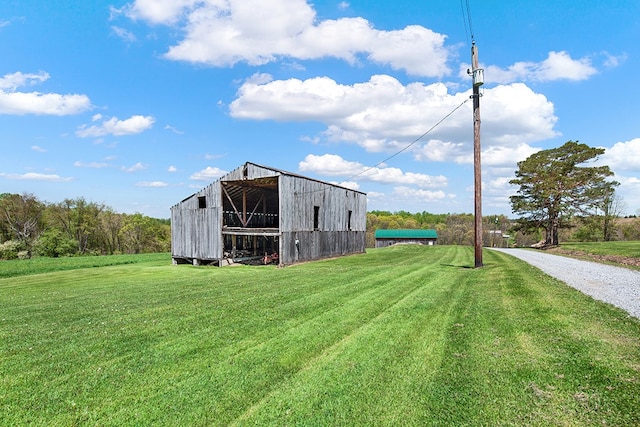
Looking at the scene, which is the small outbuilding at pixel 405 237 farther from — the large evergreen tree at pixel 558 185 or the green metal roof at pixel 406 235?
the large evergreen tree at pixel 558 185

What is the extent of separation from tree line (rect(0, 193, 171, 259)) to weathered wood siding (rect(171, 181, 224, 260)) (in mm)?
27721

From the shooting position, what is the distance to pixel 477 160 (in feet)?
51.8

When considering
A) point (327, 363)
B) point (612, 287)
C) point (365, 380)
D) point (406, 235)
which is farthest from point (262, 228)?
point (406, 235)

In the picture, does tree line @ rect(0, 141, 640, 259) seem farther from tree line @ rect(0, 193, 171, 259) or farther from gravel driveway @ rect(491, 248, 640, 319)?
gravel driveway @ rect(491, 248, 640, 319)

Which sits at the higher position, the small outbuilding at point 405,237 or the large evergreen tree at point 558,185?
the large evergreen tree at point 558,185

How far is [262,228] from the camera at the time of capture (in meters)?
23.9

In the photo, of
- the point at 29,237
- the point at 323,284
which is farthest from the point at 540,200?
the point at 29,237

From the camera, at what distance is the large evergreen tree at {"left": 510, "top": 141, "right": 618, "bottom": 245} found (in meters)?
38.5

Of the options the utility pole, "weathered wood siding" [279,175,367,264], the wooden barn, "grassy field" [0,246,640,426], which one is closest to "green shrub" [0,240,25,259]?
the wooden barn

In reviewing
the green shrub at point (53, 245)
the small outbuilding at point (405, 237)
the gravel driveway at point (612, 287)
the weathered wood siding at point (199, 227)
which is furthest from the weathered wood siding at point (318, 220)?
the green shrub at point (53, 245)

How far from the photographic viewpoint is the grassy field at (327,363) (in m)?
3.83

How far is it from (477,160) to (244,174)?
14.2 m

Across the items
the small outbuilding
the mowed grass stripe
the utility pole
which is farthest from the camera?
the small outbuilding

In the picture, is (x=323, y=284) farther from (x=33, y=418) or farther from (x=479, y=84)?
(x=479, y=84)
